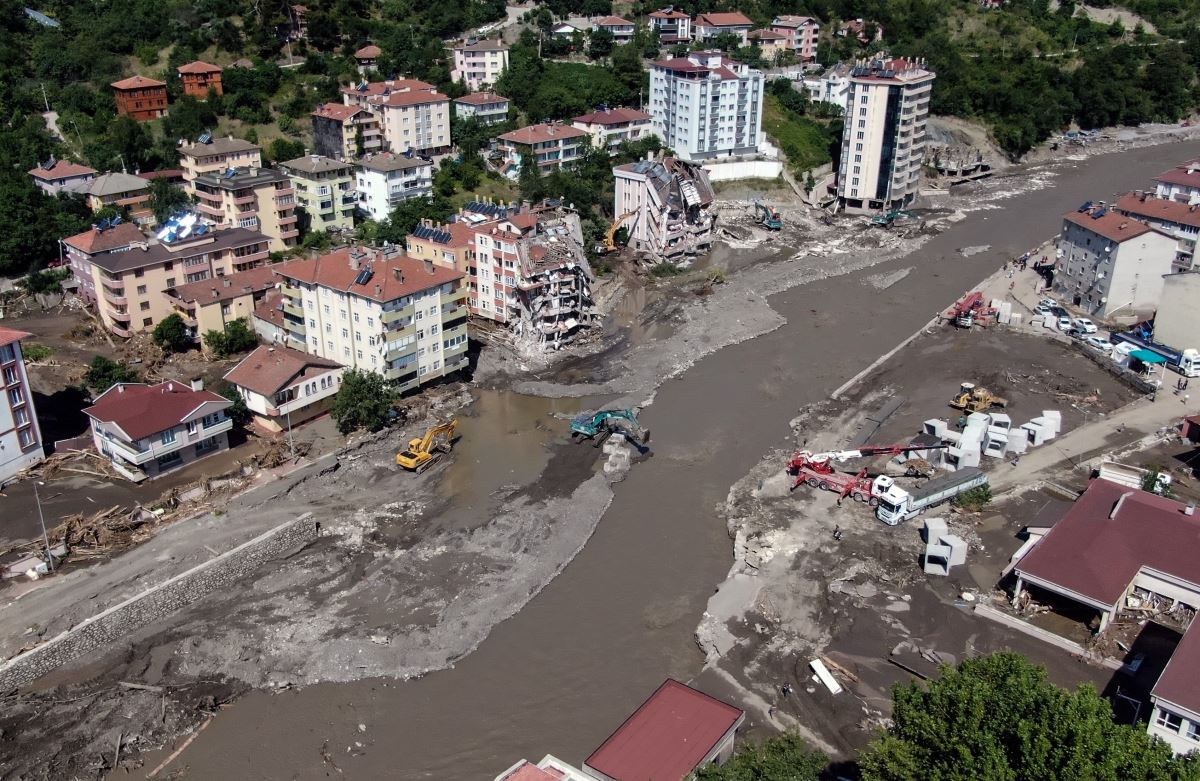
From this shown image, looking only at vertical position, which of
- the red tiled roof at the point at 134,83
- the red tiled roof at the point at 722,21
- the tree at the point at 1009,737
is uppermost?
the red tiled roof at the point at 722,21

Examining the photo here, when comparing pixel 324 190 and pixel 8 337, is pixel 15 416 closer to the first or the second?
pixel 8 337

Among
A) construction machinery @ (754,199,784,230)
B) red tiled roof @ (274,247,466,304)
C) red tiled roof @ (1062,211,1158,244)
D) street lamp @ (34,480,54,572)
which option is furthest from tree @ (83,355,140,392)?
red tiled roof @ (1062,211,1158,244)

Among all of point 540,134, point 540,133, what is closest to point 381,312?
point 540,134

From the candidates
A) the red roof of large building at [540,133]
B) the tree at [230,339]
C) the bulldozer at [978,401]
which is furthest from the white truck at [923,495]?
the red roof of large building at [540,133]

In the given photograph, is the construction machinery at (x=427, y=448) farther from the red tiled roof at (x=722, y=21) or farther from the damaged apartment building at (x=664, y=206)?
the red tiled roof at (x=722, y=21)

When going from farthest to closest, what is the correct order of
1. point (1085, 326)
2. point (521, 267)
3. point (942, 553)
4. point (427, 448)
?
point (1085, 326)
point (521, 267)
point (427, 448)
point (942, 553)

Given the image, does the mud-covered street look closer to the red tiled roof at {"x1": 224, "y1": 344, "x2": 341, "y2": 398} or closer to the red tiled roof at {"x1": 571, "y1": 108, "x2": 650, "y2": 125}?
the red tiled roof at {"x1": 224, "y1": 344, "x2": 341, "y2": 398}

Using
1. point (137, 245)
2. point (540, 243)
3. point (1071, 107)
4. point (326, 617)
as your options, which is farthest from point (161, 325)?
point (1071, 107)
